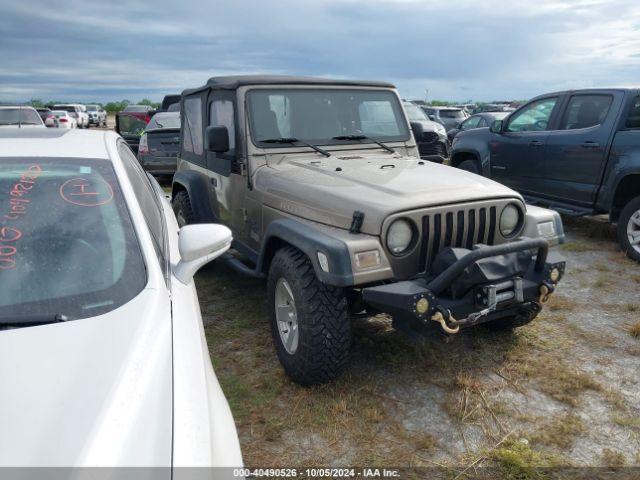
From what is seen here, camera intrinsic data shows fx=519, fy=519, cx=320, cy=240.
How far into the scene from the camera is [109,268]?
1.97 m

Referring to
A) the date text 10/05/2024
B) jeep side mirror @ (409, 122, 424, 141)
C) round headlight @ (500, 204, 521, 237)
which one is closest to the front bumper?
round headlight @ (500, 204, 521, 237)

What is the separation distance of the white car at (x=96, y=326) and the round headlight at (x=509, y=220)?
2008 mm

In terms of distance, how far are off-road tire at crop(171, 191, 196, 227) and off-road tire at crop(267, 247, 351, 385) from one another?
7.76 ft

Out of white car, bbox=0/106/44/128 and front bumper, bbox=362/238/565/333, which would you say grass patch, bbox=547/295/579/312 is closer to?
front bumper, bbox=362/238/565/333

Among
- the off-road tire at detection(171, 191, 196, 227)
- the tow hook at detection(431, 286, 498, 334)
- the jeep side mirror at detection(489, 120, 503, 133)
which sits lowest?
the off-road tire at detection(171, 191, 196, 227)

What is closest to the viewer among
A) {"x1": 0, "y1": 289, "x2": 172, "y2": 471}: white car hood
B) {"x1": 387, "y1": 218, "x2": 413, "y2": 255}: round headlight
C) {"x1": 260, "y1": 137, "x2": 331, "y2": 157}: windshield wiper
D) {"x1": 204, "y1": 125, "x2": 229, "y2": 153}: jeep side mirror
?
{"x1": 0, "y1": 289, "x2": 172, "y2": 471}: white car hood

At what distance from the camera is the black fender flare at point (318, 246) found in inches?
111

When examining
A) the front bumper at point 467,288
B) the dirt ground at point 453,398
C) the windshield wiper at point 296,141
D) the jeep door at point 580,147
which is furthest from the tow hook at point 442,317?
the jeep door at point 580,147

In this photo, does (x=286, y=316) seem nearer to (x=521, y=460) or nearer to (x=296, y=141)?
(x=296, y=141)

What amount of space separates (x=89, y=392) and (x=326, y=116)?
3.37 m

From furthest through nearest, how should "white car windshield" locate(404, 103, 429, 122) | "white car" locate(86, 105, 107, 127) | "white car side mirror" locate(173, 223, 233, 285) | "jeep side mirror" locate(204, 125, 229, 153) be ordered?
"white car" locate(86, 105, 107, 127) < "white car windshield" locate(404, 103, 429, 122) < "jeep side mirror" locate(204, 125, 229, 153) < "white car side mirror" locate(173, 223, 233, 285)

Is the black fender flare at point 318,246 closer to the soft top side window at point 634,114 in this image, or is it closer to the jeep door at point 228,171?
the jeep door at point 228,171

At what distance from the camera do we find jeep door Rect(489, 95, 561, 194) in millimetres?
6945

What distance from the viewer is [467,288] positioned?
294cm
